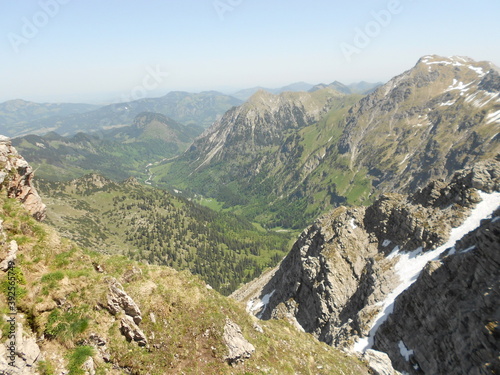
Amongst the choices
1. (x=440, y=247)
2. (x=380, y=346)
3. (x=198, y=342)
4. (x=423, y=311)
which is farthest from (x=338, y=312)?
(x=198, y=342)

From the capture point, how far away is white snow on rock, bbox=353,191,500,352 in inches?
2538

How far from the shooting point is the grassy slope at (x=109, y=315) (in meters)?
17.7

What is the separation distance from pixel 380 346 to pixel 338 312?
67.5 ft

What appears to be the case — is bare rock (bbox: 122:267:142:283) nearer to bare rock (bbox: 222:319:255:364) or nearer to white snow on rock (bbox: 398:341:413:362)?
bare rock (bbox: 222:319:255:364)

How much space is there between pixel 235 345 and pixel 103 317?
1221 cm

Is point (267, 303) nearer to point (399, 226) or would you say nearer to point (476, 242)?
point (399, 226)

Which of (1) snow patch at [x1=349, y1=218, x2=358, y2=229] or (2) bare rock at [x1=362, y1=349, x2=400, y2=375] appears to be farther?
(1) snow patch at [x1=349, y1=218, x2=358, y2=229]

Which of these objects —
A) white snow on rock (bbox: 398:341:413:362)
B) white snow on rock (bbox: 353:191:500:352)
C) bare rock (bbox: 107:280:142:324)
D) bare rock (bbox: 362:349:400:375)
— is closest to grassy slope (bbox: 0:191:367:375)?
bare rock (bbox: 107:280:142:324)

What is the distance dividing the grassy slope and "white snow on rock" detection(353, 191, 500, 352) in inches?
1683

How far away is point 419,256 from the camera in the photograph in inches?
2857

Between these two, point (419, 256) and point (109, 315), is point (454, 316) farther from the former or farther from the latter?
point (109, 315)

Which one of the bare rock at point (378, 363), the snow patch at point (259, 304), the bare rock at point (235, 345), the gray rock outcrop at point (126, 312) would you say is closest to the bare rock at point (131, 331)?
the gray rock outcrop at point (126, 312)

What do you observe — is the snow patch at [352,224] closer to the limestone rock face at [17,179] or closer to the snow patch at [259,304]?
the snow patch at [259,304]

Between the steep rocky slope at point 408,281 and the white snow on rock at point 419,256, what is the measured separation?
27 cm
